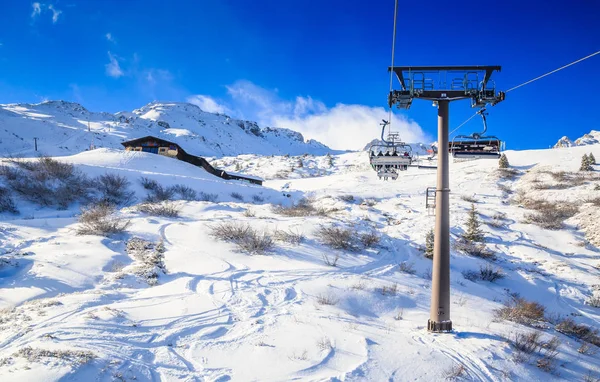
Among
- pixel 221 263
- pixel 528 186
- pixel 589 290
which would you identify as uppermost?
pixel 528 186

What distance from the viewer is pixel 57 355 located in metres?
4.39

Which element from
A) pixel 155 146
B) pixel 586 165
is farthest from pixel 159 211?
pixel 586 165

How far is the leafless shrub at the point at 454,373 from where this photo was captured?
5012mm

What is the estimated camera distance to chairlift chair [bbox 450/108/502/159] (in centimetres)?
1043

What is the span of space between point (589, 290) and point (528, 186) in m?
21.2

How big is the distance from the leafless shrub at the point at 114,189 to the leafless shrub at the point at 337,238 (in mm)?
17061

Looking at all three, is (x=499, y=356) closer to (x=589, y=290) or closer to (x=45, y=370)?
(x=45, y=370)

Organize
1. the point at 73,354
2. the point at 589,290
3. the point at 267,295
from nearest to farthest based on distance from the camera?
1. the point at 73,354
2. the point at 267,295
3. the point at 589,290

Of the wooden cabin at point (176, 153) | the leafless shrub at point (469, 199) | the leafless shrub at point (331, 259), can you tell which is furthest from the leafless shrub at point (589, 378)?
the wooden cabin at point (176, 153)

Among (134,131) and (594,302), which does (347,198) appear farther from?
(134,131)

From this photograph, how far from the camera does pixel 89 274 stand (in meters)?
8.88

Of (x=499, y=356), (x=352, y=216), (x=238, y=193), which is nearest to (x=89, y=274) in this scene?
(x=499, y=356)

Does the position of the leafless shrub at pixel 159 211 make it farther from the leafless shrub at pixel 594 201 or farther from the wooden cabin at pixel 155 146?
the wooden cabin at pixel 155 146

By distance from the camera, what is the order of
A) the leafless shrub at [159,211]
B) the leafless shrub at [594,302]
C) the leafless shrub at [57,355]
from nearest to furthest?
the leafless shrub at [57,355] < the leafless shrub at [594,302] < the leafless shrub at [159,211]
